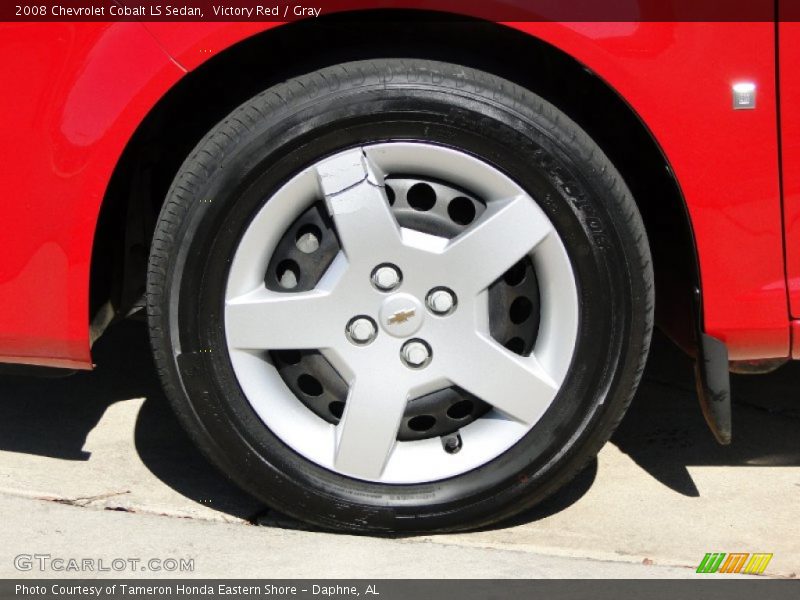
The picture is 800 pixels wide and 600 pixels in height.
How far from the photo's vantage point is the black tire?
2.35 metres

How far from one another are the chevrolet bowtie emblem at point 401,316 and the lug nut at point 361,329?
1.6 inches

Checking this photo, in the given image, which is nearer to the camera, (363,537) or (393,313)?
(393,313)

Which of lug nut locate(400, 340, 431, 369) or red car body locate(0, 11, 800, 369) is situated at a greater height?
red car body locate(0, 11, 800, 369)

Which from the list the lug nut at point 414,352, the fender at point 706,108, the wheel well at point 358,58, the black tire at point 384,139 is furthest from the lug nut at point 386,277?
the fender at point 706,108

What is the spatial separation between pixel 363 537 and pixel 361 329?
486mm

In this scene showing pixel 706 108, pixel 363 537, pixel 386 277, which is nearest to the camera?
pixel 706 108

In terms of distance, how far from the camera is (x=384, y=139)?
2375mm

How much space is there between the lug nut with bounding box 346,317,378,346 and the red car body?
1.84 ft

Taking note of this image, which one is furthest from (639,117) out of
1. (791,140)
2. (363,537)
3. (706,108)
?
(363,537)

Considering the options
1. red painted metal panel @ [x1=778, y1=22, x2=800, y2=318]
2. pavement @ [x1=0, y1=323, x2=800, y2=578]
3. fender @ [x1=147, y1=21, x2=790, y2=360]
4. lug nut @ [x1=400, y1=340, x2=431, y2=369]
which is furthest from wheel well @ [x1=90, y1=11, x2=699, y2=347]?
lug nut @ [x1=400, y1=340, x2=431, y2=369]

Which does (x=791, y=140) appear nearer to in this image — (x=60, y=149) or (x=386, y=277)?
(x=386, y=277)

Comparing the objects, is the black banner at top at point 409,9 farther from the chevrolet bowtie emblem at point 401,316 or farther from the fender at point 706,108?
the chevrolet bowtie emblem at point 401,316

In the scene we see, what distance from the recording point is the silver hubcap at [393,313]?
7.86ft

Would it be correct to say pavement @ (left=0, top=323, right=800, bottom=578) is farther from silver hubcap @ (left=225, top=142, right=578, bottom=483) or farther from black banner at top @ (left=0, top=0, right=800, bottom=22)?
black banner at top @ (left=0, top=0, right=800, bottom=22)
